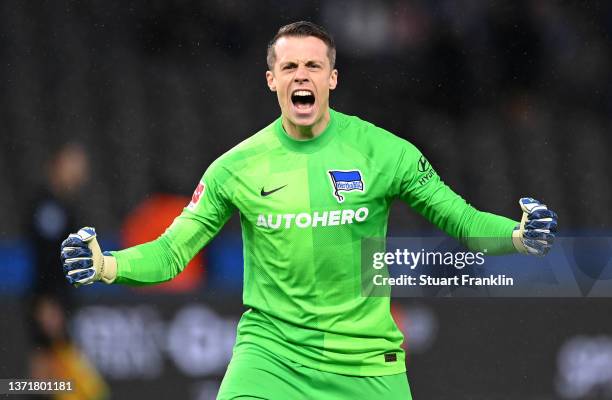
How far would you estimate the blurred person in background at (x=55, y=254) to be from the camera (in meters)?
7.79

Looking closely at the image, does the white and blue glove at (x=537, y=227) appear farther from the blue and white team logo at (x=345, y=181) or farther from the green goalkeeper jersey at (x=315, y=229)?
the blue and white team logo at (x=345, y=181)

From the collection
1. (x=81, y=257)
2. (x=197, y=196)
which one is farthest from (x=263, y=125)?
(x=81, y=257)

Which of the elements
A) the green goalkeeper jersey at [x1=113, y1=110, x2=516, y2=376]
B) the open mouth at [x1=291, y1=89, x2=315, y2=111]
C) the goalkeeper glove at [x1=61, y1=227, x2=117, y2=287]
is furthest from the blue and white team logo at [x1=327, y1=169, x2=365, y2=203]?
the goalkeeper glove at [x1=61, y1=227, x2=117, y2=287]

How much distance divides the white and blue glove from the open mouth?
1048 mm

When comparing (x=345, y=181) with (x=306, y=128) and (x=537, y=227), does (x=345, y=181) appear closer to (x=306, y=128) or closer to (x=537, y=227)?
(x=306, y=128)

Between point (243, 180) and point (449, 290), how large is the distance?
2591mm

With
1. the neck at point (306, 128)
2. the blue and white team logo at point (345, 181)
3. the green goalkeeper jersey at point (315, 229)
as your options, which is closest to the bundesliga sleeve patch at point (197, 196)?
the green goalkeeper jersey at point (315, 229)

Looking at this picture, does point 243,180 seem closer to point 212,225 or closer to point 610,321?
point 212,225

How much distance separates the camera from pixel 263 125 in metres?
7.71

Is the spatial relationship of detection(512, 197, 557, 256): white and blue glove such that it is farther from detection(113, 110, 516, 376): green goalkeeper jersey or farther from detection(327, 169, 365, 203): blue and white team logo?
detection(327, 169, 365, 203): blue and white team logo

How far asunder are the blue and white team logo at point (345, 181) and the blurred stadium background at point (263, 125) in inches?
87.7

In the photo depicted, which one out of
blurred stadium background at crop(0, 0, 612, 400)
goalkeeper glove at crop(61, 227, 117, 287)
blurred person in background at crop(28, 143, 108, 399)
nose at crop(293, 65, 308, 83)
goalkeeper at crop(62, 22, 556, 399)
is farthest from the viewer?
blurred person in background at crop(28, 143, 108, 399)

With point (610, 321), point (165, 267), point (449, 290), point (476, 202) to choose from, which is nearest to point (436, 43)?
point (476, 202)

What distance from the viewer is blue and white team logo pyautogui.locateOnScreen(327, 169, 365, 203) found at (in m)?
5.39
